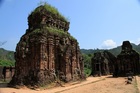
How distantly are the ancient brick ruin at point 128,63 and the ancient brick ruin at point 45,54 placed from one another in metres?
13.0

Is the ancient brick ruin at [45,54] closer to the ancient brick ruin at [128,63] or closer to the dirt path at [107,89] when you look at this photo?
the dirt path at [107,89]

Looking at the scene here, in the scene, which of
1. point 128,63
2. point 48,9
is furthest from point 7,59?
point 48,9

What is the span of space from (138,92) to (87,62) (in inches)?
2023

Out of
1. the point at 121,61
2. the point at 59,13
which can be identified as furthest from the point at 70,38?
the point at 121,61

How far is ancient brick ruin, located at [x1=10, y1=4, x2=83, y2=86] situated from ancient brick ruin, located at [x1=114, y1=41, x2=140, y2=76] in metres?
13.0

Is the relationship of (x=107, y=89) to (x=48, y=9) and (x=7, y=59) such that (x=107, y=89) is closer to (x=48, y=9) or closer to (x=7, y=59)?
(x=48, y=9)

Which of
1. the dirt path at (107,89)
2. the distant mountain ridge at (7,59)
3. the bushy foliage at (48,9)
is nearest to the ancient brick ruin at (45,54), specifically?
the bushy foliage at (48,9)

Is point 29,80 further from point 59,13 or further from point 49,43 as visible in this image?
point 59,13

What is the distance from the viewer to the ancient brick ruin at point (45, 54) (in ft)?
57.7

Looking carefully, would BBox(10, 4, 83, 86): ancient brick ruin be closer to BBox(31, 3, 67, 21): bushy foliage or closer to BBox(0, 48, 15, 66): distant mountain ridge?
BBox(31, 3, 67, 21): bushy foliage

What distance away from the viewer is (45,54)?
18.1 metres

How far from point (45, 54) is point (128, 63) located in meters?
18.9

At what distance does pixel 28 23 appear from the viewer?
2267 cm

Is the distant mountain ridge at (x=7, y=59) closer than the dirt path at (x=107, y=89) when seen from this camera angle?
No
